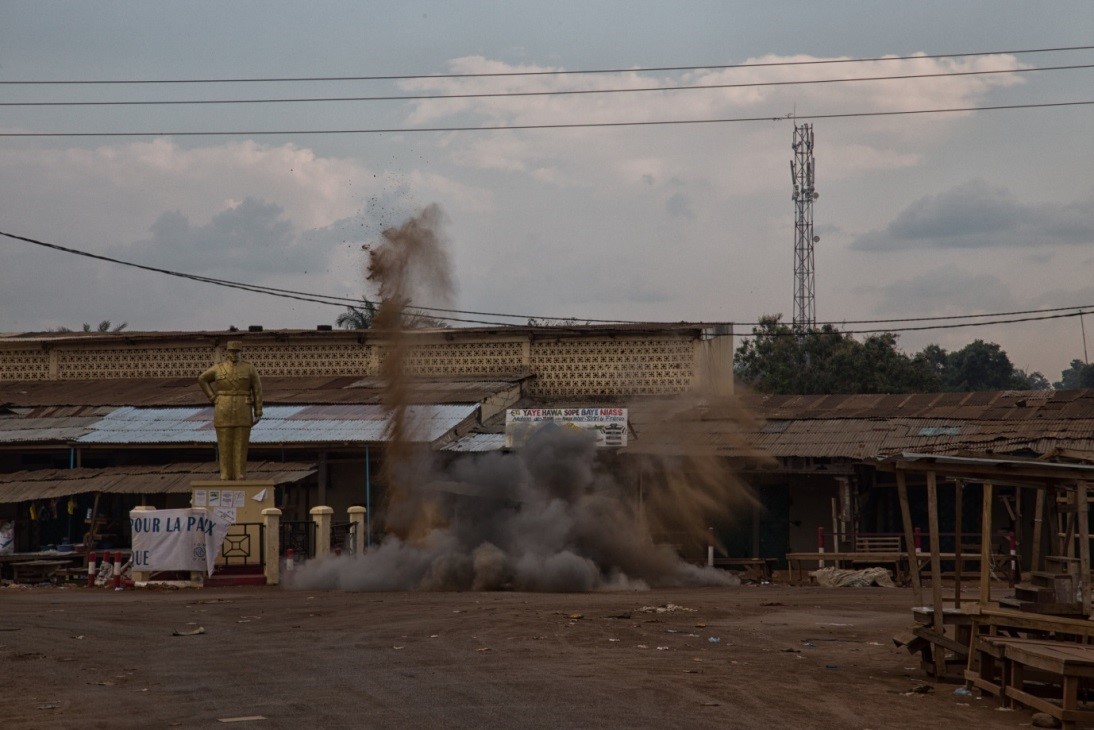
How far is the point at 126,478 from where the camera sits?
31453 mm

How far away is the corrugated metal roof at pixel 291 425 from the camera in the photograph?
31.1 m

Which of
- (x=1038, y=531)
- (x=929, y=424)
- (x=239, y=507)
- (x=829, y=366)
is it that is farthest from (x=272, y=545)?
(x=829, y=366)

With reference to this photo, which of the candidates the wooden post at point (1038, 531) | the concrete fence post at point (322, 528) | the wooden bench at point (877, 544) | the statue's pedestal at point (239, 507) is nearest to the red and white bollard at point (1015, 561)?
the wooden bench at point (877, 544)

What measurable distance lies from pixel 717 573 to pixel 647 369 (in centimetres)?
1029

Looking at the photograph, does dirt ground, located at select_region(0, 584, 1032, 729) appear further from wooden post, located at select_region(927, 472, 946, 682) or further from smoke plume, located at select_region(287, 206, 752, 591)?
smoke plume, located at select_region(287, 206, 752, 591)

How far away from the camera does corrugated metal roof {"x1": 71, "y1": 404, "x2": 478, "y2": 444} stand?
31094mm

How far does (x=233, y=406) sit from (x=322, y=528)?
329 cm

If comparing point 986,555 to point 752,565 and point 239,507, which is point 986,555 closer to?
point 752,565

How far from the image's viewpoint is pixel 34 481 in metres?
32.1

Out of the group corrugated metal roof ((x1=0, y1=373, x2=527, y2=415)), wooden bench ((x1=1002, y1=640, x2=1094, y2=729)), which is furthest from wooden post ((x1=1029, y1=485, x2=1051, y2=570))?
corrugated metal roof ((x1=0, y1=373, x2=527, y2=415))

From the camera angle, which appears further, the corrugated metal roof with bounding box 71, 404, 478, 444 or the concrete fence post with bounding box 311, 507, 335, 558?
the corrugated metal roof with bounding box 71, 404, 478, 444

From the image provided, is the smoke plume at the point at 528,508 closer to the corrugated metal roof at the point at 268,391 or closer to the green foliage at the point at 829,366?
the corrugated metal roof at the point at 268,391

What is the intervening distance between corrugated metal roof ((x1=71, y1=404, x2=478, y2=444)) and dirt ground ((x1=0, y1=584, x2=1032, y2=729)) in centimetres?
906

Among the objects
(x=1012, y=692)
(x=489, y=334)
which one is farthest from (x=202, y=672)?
(x=489, y=334)
